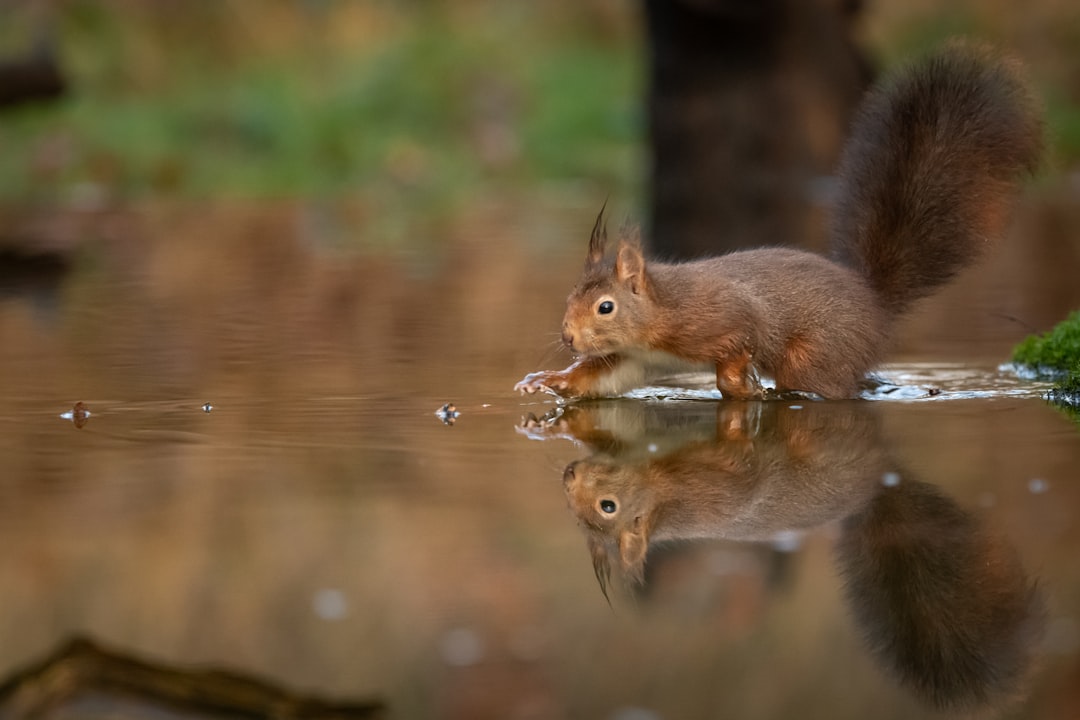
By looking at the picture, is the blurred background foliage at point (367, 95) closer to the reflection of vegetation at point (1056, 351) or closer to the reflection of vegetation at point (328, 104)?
the reflection of vegetation at point (328, 104)

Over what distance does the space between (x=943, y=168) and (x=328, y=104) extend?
442 inches

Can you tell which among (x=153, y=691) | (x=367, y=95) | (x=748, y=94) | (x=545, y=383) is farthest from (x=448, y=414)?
(x=367, y=95)

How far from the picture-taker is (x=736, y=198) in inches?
456

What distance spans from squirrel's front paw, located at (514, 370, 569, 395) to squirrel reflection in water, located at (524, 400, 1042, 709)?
0.18 metres

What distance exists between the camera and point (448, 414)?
4.52 metres

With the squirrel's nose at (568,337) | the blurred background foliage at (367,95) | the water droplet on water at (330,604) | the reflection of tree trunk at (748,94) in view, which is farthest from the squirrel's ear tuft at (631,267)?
the blurred background foliage at (367,95)

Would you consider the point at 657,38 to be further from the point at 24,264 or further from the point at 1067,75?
the point at 1067,75

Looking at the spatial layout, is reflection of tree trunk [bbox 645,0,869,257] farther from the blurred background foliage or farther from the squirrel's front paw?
the squirrel's front paw

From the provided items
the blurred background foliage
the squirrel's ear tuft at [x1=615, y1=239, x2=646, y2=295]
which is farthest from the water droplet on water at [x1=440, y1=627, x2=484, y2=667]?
the blurred background foliage

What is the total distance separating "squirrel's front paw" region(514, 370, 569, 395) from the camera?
4.89m

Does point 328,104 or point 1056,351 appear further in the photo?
A: point 328,104

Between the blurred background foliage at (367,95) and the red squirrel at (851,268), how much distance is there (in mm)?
7582

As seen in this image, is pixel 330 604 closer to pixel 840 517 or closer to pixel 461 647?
pixel 461 647

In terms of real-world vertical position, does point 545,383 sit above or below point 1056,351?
below
